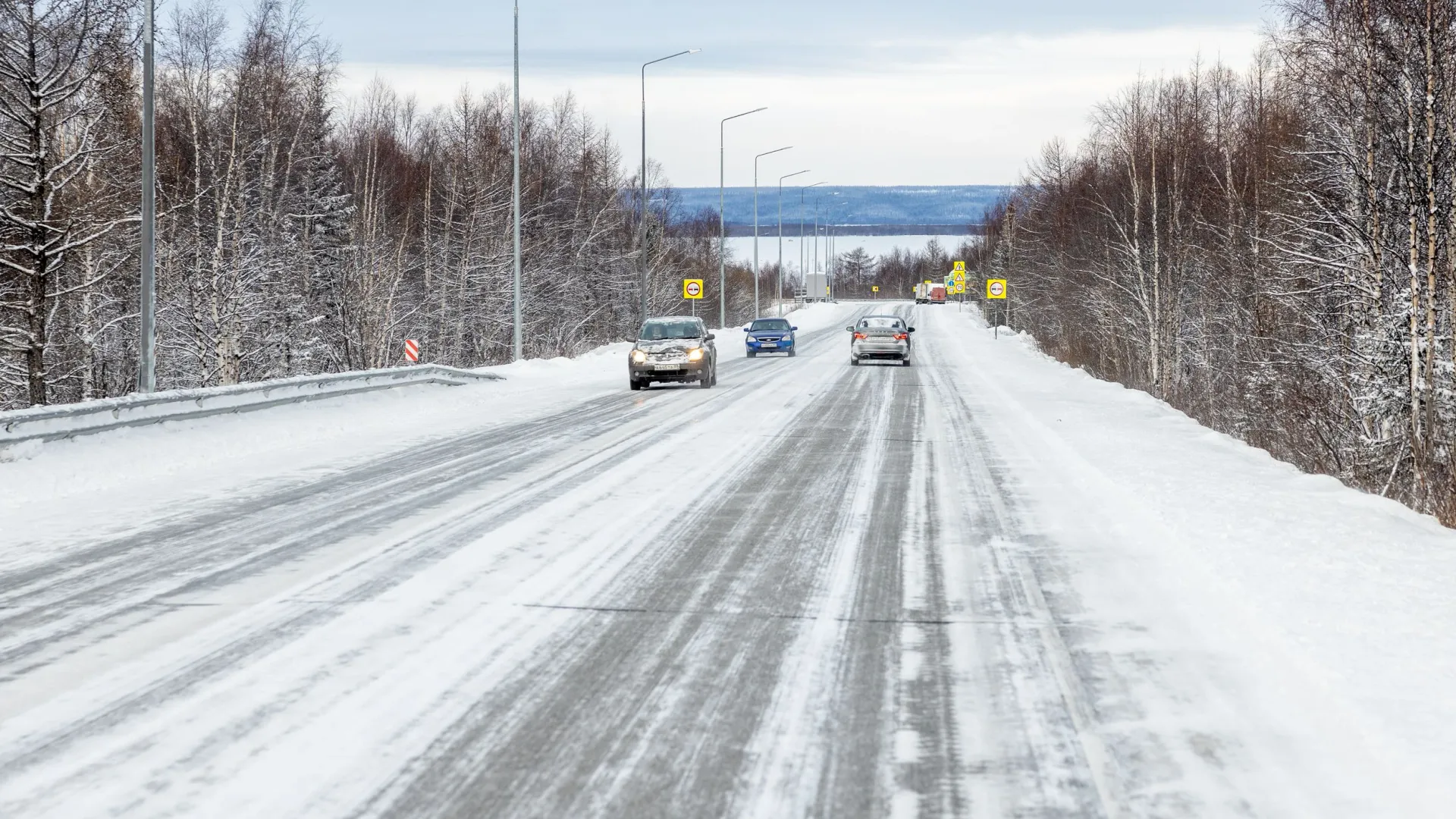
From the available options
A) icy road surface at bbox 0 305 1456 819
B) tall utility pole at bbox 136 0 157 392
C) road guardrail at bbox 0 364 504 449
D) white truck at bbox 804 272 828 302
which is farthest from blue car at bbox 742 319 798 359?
white truck at bbox 804 272 828 302

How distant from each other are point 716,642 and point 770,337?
4312cm

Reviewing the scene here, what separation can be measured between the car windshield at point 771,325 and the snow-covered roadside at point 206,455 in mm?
24837

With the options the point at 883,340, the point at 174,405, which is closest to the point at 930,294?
the point at 883,340

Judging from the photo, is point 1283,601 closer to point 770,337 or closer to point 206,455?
point 206,455

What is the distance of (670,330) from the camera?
95.3 feet

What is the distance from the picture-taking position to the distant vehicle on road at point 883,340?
3916 cm

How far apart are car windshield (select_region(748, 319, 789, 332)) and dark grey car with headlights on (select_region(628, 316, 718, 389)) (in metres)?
20.8

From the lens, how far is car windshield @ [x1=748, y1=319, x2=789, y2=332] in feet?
163

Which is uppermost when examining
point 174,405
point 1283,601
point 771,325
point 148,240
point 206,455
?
point 148,240

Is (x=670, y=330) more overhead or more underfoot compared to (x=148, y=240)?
more underfoot

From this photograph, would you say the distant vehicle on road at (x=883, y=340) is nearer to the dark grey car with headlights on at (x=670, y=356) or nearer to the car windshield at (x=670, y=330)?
the car windshield at (x=670, y=330)

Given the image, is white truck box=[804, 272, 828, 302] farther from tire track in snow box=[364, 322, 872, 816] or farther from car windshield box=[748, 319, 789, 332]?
tire track in snow box=[364, 322, 872, 816]

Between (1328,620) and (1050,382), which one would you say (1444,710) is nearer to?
(1328,620)

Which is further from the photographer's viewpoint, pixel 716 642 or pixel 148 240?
pixel 148 240
